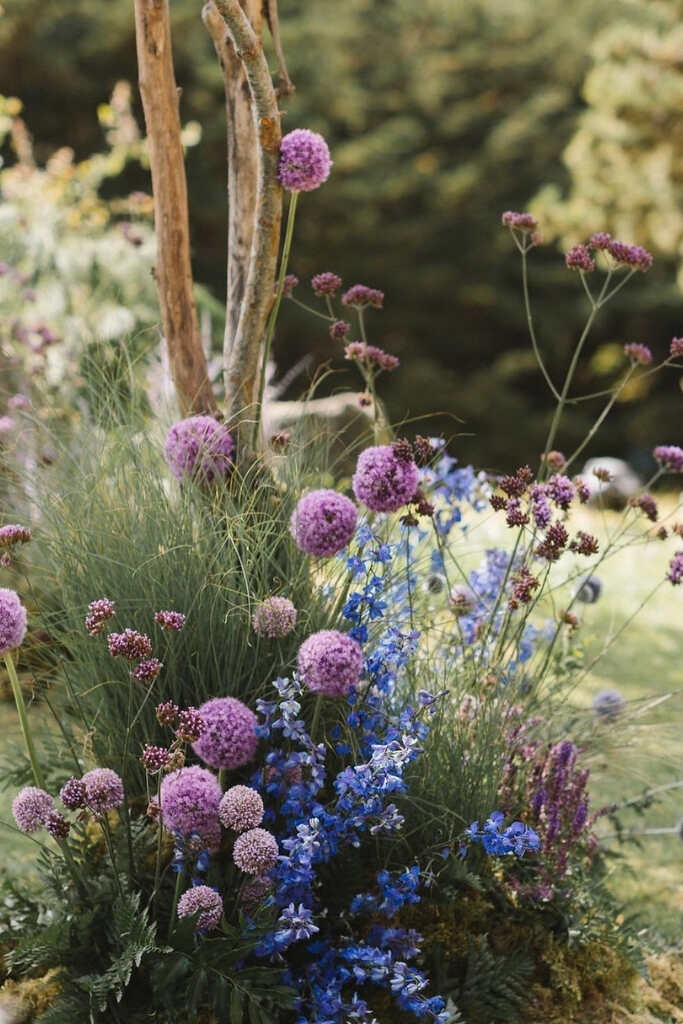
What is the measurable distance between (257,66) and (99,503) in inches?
32.8

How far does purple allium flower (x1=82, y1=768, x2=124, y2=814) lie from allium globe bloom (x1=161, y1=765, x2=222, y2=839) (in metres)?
0.07

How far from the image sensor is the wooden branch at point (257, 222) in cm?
190

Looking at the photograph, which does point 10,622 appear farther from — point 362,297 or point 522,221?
point 522,221

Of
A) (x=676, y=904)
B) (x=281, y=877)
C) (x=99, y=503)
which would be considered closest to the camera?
(x=281, y=877)

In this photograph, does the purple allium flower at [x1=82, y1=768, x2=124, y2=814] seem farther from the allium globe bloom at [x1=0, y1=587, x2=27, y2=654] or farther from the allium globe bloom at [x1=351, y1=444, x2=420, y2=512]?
the allium globe bloom at [x1=351, y1=444, x2=420, y2=512]

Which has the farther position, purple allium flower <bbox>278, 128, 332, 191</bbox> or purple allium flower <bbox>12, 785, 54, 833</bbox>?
purple allium flower <bbox>278, 128, 332, 191</bbox>

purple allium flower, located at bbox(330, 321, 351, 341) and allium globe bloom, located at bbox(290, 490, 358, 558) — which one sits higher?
purple allium flower, located at bbox(330, 321, 351, 341)

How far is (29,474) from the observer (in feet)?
7.18

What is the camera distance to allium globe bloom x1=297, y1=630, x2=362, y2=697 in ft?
5.38

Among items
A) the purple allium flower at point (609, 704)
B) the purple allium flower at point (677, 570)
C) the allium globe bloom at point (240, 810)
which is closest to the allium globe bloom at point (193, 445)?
the allium globe bloom at point (240, 810)

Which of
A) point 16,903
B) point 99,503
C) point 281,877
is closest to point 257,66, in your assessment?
point 99,503

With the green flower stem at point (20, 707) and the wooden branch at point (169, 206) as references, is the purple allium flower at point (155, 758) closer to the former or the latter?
the green flower stem at point (20, 707)

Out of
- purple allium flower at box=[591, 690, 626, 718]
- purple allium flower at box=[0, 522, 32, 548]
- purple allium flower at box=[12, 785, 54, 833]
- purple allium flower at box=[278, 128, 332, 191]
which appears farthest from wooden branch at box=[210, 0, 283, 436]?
purple allium flower at box=[591, 690, 626, 718]

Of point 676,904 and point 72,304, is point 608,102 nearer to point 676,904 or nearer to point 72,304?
point 72,304
